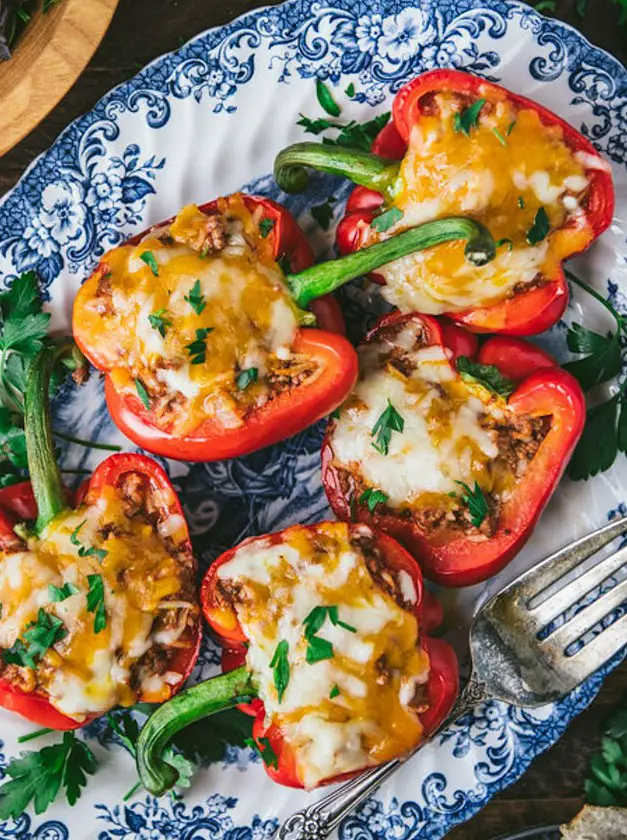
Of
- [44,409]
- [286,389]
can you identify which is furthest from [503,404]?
[44,409]

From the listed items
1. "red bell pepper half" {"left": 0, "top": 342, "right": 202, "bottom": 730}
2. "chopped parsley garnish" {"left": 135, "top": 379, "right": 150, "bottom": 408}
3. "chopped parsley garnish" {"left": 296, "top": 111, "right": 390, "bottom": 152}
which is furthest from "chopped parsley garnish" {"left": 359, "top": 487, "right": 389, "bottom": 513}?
"chopped parsley garnish" {"left": 296, "top": 111, "right": 390, "bottom": 152}

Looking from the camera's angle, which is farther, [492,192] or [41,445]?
[41,445]

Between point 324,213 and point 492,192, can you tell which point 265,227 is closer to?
point 324,213

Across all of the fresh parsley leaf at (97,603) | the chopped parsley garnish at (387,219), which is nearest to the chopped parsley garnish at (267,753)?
the fresh parsley leaf at (97,603)

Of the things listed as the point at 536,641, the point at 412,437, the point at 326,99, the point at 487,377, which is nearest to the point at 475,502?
the point at 412,437

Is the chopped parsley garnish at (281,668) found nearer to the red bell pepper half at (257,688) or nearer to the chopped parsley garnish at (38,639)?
the red bell pepper half at (257,688)

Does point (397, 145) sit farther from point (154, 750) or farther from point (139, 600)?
point (154, 750)
